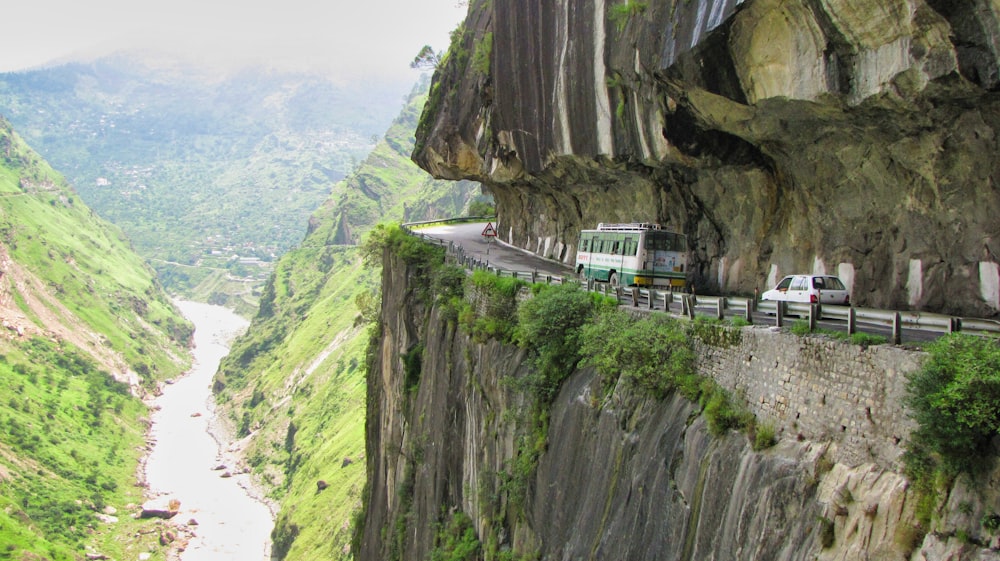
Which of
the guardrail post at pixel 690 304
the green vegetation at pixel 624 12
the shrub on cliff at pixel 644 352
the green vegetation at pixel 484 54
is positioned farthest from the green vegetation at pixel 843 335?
the green vegetation at pixel 484 54

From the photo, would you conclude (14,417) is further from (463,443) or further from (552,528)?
(552,528)

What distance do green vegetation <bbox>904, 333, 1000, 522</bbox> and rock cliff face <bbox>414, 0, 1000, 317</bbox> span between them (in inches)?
243

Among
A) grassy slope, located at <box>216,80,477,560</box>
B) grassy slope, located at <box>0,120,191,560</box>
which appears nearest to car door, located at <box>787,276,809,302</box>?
grassy slope, located at <box>216,80,477,560</box>

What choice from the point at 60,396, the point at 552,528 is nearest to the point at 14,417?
the point at 60,396

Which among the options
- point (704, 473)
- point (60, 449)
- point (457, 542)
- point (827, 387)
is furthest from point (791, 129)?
point (60, 449)

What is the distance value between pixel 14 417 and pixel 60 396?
15.9 metres

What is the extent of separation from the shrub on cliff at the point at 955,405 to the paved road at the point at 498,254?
19.0 m

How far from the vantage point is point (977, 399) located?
8.91m

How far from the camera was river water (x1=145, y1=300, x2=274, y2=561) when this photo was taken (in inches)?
3499

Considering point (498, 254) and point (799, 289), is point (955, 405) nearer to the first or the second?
point (799, 289)

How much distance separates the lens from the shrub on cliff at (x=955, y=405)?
8.89 meters

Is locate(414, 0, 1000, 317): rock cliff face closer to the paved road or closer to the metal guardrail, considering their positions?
the metal guardrail

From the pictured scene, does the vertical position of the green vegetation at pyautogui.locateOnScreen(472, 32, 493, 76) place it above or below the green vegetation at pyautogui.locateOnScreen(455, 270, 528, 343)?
above

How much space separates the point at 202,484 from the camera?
106 meters
